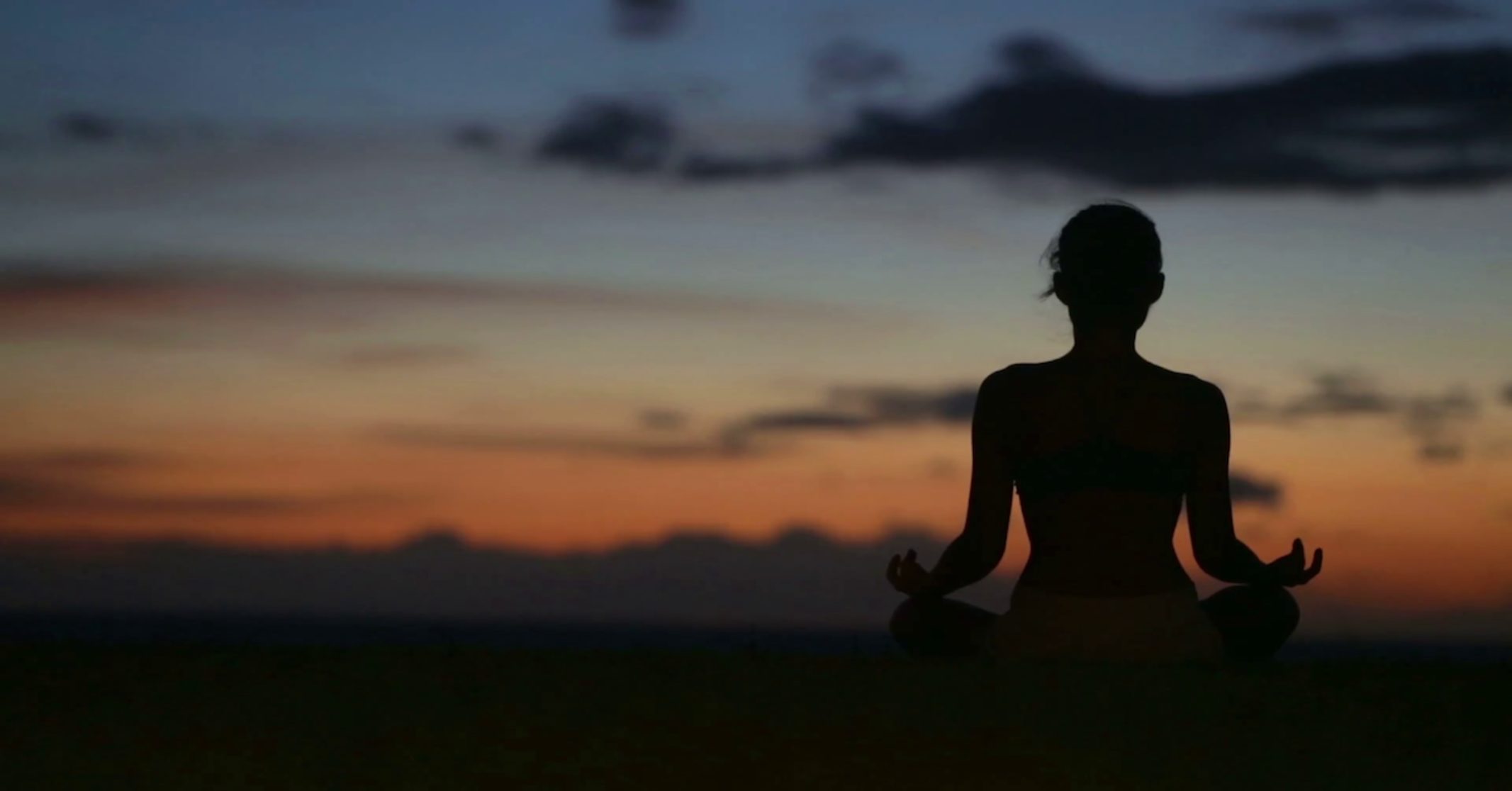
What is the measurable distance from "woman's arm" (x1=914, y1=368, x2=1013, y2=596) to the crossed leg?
11.4 inches

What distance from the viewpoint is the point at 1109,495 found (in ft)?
24.0

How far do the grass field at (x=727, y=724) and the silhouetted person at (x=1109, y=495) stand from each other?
655mm

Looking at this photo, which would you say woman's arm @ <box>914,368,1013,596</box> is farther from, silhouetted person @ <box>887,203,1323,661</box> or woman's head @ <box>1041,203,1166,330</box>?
woman's head @ <box>1041,203,1166,330</box>

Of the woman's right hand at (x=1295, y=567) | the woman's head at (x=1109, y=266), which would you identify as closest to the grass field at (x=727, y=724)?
the woman's right hand at (x=1295, y=567)

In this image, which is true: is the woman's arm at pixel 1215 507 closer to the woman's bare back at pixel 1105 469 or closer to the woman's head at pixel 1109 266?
the woman's bare back at pixel 1105 469

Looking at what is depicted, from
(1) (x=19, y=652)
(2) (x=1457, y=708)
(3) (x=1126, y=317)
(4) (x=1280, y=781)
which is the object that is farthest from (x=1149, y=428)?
(1) (x=19, y=652)

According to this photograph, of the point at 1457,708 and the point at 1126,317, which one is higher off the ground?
the point at 1126,317

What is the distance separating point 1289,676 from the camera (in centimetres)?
657

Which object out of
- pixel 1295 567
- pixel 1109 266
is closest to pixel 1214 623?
pixel 1295 567

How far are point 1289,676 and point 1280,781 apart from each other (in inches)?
57.7

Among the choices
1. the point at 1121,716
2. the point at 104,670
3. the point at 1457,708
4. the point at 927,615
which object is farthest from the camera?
A: the point at 927,615

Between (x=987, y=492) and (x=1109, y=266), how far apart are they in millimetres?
1055

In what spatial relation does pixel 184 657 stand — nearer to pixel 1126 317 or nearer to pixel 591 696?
pixel 591 696

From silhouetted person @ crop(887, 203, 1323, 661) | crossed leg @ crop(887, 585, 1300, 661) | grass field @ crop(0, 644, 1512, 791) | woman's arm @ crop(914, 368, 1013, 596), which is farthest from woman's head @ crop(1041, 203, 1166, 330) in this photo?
grass field @ crop(0, 644, 1512, 791)
